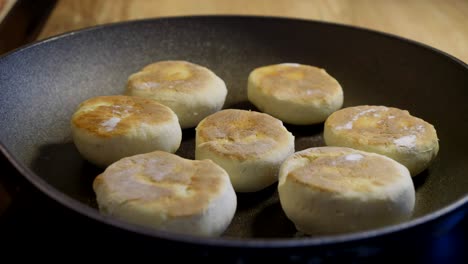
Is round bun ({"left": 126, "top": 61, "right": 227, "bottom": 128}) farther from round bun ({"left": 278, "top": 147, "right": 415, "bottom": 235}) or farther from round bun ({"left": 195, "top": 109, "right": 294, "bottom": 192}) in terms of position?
round bun ({"left": 278, "top": 147, "right": 415, "bottom": 235})

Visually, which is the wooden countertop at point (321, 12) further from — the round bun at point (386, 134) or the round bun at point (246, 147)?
the round bun at point (246, 147)

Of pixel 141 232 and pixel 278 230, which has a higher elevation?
pixel 141 232

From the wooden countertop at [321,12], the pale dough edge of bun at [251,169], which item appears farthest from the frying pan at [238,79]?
the wooden countertop at [321,12]

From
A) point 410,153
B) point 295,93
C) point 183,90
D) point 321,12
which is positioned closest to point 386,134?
point 410,153

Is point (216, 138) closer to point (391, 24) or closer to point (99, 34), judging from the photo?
point (99, 34)

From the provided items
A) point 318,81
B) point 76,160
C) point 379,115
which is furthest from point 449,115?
point 76,160

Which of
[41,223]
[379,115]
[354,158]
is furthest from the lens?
[379,115]
